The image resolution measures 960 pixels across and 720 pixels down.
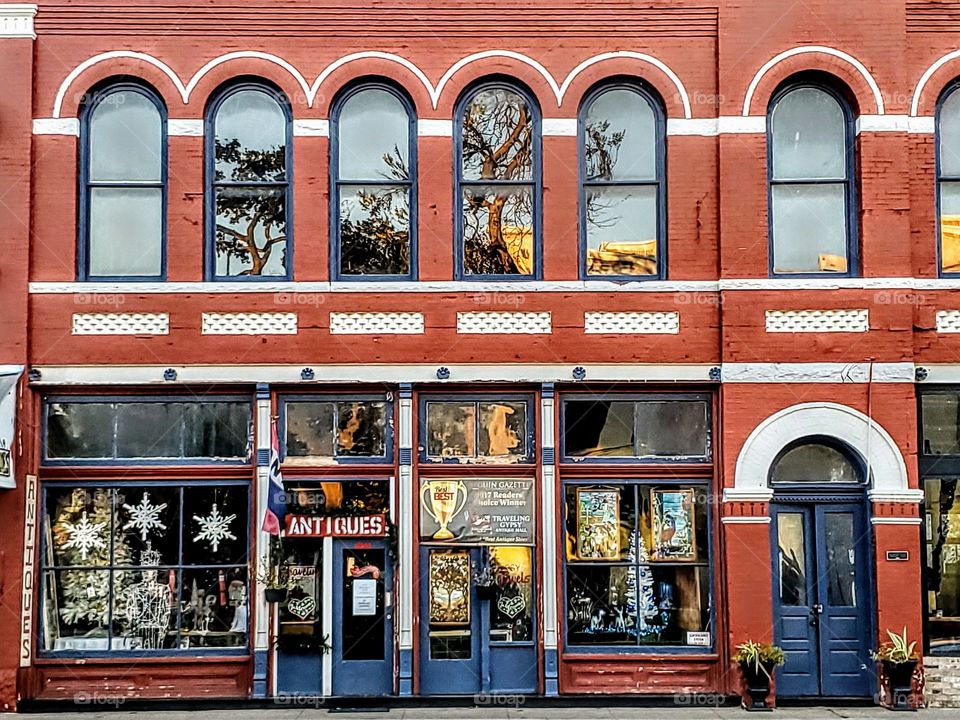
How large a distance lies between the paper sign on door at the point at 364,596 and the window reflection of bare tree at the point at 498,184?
402 cm

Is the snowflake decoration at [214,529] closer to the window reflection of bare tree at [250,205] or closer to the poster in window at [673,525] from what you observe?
the window reflection of bare tree at [250,205]

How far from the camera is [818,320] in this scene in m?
15.5

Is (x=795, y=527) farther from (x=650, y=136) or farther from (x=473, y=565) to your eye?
(x=650, y=136)

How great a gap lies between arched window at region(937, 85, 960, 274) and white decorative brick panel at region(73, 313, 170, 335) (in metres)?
9.64

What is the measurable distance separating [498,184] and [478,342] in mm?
2013

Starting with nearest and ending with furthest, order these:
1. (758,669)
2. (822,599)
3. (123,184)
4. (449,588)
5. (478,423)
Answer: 1. (758,669)
2. (822,599)
3. (449,588)
4. (478,423)
5. (123,184)

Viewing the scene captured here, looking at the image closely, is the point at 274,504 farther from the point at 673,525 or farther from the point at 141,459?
the point at 673,525

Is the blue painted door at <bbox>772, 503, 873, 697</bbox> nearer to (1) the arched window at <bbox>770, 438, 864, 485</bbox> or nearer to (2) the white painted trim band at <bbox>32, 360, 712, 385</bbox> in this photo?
(1) the arched window at <bbox>770, 438, 864, 485</bbox>

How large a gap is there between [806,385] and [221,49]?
326 inches

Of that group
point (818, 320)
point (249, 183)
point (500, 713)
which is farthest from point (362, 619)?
point (818, 320)

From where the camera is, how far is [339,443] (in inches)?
612

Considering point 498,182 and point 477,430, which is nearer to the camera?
point 477,430

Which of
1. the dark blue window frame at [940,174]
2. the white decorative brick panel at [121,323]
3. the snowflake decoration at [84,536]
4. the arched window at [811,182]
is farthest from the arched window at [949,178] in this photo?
the snowflake decoration at [84,536]

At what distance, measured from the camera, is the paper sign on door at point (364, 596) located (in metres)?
15.4
